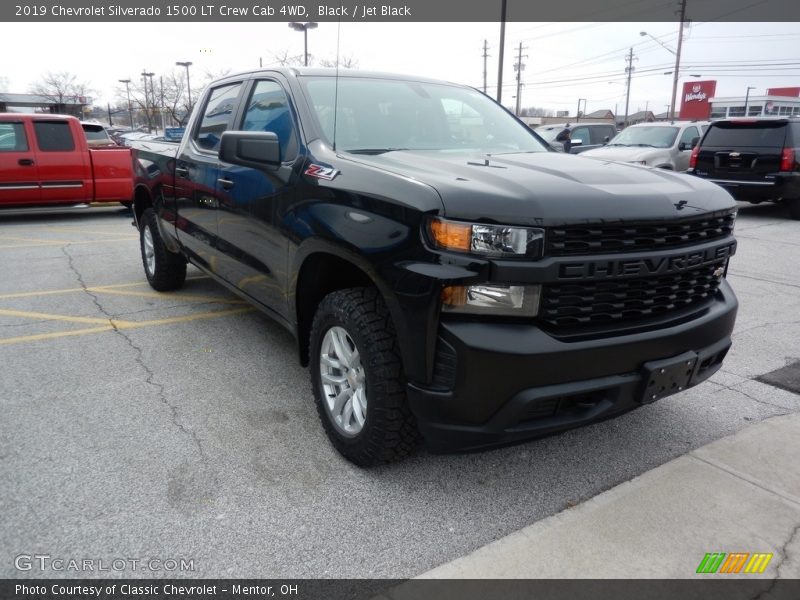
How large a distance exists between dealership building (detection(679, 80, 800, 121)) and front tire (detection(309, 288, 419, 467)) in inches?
Result: 715

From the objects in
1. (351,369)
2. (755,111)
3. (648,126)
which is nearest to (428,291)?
(351,369)

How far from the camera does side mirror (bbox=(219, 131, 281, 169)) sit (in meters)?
3.13

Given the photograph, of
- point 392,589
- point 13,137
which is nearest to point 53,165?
point 13,137

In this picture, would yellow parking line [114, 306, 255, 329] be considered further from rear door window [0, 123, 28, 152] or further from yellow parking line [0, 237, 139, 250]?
rear door window [0, 123, 28, 152]

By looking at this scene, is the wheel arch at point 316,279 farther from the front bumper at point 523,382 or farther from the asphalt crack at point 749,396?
the asphalt crack at point 749,396

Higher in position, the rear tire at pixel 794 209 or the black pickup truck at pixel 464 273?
the black pickup truck at pixel 464 273

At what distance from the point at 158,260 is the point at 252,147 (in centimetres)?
307

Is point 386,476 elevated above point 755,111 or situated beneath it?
situated beneath

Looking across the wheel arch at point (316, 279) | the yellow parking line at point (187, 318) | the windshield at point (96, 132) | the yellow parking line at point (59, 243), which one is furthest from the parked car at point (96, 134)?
the wheel arch at point (316, 279)

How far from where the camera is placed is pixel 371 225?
2566 mm

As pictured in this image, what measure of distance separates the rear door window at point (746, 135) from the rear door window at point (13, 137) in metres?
12.1

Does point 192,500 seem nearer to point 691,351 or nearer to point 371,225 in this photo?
point 371,225

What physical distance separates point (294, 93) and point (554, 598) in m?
2.83

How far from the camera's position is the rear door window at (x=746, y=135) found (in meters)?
10.7
